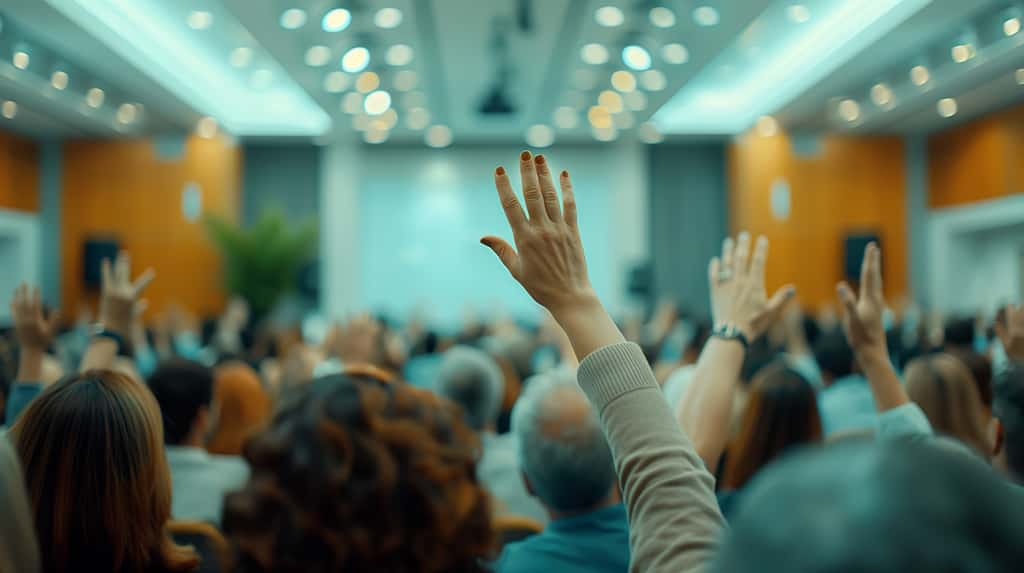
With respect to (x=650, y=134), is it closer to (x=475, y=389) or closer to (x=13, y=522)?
(x=475, y=389)

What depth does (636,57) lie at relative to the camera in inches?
318

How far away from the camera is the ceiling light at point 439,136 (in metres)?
12.6

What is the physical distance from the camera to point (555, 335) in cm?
696

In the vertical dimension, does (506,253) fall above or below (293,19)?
below

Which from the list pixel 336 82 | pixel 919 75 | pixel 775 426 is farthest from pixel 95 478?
pixel 919 75

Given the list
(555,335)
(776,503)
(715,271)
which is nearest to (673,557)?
(776,503)

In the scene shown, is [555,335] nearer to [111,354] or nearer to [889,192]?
[111,354]

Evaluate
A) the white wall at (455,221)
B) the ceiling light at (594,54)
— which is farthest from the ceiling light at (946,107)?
the white wall at (455,221)

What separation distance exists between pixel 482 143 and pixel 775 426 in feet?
38.3

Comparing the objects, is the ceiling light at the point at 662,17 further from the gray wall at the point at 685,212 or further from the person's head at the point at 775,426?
the gray wall at the point at 685,212

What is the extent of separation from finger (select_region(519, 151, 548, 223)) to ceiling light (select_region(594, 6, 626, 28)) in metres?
6.13

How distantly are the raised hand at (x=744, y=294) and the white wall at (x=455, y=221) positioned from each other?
11.8 m

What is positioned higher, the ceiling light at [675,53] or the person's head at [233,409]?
the ceiling light at [675,53]

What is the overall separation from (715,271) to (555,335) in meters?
4.80
